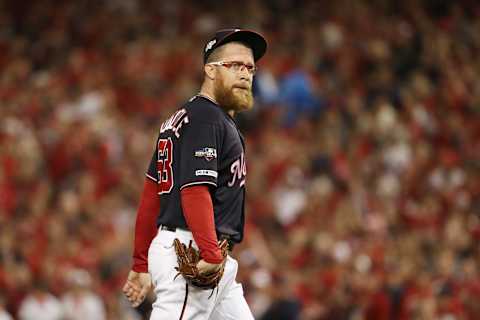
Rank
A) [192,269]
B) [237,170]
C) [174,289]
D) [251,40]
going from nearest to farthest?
[192,269] → [174,289] → [237,170] → [251,40]

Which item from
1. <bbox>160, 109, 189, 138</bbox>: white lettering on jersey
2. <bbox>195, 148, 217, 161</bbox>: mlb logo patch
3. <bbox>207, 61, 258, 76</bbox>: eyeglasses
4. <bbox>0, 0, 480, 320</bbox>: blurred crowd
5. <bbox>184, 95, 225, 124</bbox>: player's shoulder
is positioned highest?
<bbox>207, 61, 258, 76</bbox>: eyeglasses

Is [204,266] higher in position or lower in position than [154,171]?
lower

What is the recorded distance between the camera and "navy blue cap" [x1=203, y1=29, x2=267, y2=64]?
4504mm

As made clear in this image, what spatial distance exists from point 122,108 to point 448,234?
413cm

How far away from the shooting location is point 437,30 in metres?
14.2

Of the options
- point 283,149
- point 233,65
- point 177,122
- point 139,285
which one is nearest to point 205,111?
point 177,122

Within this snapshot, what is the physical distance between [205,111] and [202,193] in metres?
0.35

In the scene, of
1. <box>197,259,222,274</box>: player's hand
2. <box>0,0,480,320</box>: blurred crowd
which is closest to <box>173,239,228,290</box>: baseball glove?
<box>197,259,222,274</box>: player's hand

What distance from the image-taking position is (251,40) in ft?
15.1

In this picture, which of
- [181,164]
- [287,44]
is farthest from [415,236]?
[181,164]

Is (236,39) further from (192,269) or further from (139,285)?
(139,285)

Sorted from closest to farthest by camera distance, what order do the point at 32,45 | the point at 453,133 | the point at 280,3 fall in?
the point at 453,133 → the point at 32,45 → the point at 280,3

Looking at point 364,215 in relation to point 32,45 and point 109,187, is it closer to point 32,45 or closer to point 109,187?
point 109,187

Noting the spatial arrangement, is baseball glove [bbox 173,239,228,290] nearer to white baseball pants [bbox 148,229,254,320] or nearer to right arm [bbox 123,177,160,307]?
white baseball pants [bbox 148,229,254,320]
